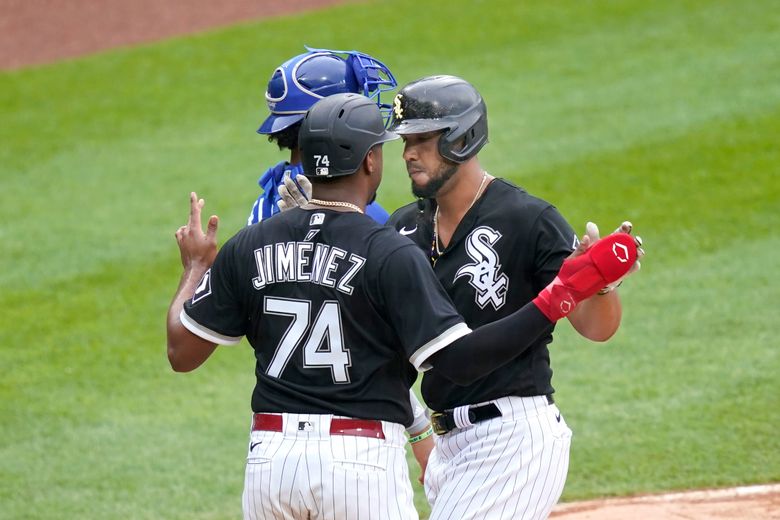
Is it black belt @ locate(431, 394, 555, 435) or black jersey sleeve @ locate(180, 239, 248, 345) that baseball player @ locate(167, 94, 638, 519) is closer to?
black jersey sleeve @ locate(180, 239, 248, 345)

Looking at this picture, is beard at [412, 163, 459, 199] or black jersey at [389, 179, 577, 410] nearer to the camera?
black jersey at [389, 179, 577, 410]

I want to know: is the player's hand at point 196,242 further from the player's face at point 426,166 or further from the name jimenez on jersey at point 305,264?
the player's face at point 426,166

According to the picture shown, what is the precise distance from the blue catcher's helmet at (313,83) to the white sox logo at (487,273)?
0.71 m

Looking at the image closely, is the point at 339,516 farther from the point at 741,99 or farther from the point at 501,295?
the point at 741,99

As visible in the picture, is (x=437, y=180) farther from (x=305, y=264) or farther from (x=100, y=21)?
(x=100, y=21)

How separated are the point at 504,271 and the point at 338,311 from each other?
2.26 ft

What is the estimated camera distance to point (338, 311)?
11.1 ft

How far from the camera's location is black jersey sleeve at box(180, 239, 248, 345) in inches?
140

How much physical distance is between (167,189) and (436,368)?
7.32 m

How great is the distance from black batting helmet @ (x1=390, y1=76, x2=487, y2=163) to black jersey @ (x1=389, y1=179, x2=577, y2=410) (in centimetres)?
21

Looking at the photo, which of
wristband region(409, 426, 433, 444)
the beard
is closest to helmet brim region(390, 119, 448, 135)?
the beard

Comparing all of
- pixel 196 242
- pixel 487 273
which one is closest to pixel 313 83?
pixel 196 242

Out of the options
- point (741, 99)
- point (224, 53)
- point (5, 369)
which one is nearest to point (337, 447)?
point (5, 369)

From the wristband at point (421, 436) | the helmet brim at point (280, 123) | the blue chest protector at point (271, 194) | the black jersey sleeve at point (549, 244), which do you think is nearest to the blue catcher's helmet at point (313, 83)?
the helmet brim at point (280, 123)
